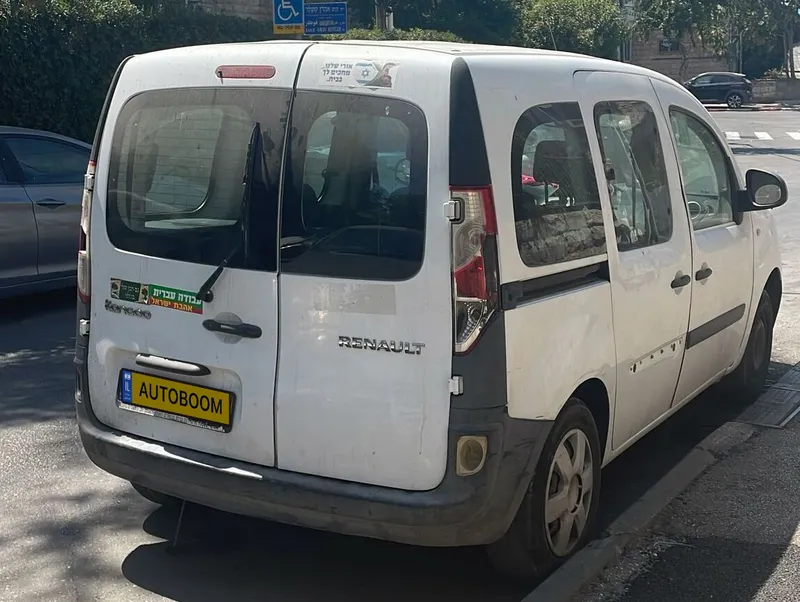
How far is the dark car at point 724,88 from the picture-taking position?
48469 millimetres

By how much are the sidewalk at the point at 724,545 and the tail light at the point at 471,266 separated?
1145 mm

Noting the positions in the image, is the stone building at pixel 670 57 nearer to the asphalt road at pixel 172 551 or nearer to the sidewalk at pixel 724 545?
the sidewalk at pixel 724 545

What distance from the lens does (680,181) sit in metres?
4.99

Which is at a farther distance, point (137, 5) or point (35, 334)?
point (137, 5)

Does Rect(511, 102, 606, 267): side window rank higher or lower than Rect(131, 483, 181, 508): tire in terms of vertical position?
higher

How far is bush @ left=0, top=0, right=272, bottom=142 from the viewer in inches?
569

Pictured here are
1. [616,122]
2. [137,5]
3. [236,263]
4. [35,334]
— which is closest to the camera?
[236,263]

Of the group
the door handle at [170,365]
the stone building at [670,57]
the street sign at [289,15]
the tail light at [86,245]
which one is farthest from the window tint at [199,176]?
the stone building at [670,57]

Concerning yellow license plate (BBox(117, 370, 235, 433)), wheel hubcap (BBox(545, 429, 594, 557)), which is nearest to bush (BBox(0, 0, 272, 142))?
yellow license plate (BBox(117, 370, 235, 433))

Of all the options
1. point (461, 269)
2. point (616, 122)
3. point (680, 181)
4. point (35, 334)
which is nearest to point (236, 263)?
point (461, 269)

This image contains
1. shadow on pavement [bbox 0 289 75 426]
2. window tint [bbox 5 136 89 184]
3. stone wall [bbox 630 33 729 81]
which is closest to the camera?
shadow on pavement [bbox 0 289 75 426]

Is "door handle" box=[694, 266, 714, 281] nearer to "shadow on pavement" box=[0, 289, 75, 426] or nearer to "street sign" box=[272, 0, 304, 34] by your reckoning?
"shadow on pavement" box=[0, 289, 75, 426]

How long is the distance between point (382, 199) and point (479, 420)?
2.67ft

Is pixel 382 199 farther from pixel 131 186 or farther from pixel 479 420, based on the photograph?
pixel 131 186
